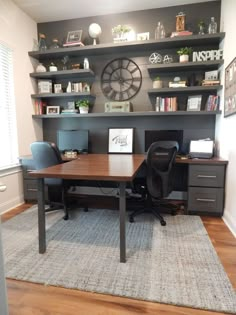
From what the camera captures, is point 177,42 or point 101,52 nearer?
point 177,42

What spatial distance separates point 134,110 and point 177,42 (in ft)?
3.63

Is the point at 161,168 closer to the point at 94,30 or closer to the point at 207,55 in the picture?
the point at 207,55

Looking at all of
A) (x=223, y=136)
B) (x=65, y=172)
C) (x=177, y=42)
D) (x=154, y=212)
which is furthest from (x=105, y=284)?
(x=177, y=42)

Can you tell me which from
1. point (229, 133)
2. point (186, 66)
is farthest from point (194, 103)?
point (229, 133)

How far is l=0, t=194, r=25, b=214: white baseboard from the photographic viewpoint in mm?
2893

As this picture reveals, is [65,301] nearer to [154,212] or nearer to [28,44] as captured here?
[154,212]

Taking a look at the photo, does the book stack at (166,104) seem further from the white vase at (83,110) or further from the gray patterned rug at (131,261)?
the gray patterned rug at (131,261)

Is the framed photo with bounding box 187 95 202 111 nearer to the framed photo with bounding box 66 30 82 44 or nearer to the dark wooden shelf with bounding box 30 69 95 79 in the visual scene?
the dark wooden shelf with bounding box 30 69 95 79

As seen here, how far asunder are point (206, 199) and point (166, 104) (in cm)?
143

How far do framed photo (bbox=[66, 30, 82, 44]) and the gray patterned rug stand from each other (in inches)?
106

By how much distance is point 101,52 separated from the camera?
334cm

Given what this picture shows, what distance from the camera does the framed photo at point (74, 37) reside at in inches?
130

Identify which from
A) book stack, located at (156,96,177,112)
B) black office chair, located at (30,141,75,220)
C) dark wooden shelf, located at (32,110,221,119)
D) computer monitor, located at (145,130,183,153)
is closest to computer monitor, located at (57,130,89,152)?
dark wooden shelf, located at (32,110,221,119)

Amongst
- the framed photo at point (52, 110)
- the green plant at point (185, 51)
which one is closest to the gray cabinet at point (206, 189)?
the green plant at point (185, 51)
